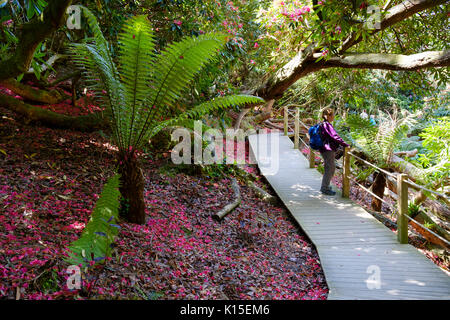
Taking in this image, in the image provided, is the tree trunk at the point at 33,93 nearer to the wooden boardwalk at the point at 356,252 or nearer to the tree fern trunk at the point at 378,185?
the wooden boardwalk at the point at 356,252

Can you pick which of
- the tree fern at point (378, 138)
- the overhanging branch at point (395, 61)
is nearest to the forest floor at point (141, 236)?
the tree fern at point (378, 138)

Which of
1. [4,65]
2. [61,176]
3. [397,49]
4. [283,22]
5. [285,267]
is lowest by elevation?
[285,267]

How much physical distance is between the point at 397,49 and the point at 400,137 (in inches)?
67.3

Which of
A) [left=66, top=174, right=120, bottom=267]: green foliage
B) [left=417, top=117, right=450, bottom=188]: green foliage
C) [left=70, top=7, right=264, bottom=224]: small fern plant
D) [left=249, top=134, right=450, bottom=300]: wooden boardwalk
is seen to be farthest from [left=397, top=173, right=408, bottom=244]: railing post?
[left=66, top=174, right=120, bottom=267]: green foliage

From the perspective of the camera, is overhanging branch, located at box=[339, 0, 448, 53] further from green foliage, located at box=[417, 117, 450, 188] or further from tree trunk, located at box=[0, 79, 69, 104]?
tree trunk, located at box=[0, 79, 69, 104]

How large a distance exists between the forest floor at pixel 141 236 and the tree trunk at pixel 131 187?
16 cm

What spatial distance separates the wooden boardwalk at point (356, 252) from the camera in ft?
11.1

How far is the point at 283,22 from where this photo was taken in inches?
263

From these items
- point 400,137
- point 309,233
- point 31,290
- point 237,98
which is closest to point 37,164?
point 31,290

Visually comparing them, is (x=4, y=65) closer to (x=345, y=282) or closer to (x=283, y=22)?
(x=345, y=282)

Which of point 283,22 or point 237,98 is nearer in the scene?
point 237,98

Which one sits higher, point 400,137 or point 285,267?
point 400,137

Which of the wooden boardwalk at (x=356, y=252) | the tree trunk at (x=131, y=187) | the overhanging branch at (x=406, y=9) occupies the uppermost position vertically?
the overhanging branch at (x=406, y=9)

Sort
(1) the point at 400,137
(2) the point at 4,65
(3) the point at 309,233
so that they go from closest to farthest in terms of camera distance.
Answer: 1. (2) the point at 4,65
2. (3) the point at 309,233
3. (1) the point at 400,137
